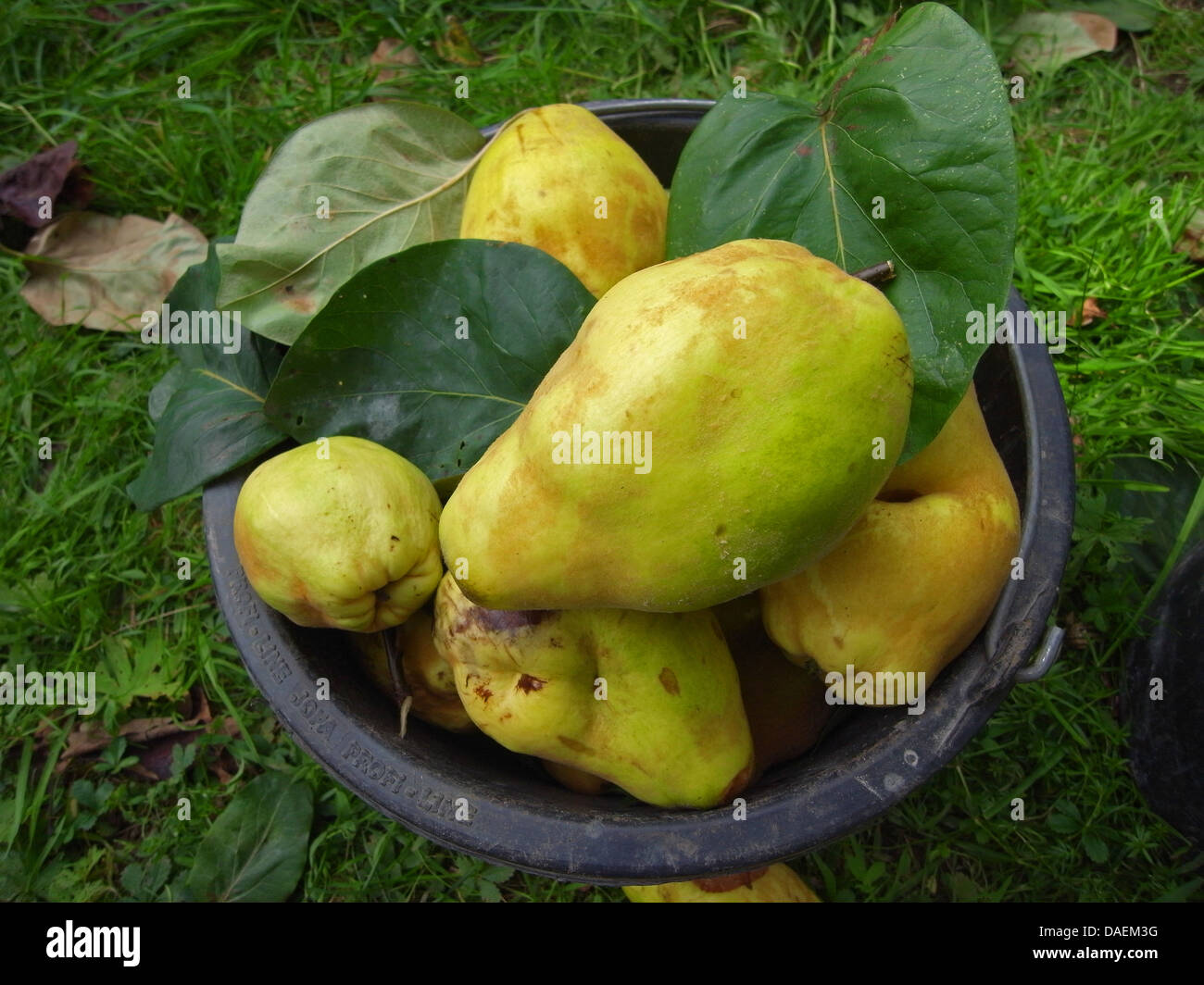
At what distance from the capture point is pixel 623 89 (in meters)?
1.96

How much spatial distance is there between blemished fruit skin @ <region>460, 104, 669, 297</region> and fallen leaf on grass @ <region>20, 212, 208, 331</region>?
97 centimetres

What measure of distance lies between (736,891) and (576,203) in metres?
0.87

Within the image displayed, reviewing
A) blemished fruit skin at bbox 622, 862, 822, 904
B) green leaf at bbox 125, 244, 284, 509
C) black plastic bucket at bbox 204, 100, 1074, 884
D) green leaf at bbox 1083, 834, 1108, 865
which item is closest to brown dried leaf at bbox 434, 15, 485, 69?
green leaf at bbox 125, 244, 284, 509

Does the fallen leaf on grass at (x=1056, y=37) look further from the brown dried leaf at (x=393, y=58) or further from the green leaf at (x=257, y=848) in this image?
the green leaf at (x=257, y=848)

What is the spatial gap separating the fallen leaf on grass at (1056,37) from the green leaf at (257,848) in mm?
1877

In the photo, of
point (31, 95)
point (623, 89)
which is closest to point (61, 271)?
point (31, 95)

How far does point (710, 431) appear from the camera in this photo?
0.78 metres

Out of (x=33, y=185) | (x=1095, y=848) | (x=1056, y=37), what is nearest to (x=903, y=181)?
(x=1095, y=848)

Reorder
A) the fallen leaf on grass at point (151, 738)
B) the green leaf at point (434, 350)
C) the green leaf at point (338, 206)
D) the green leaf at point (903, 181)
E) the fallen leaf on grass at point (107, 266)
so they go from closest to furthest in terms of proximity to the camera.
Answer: the green leaf at point (903, 181), the green leaf at point (434, 350), the green leaf at point (338, 206), the fallen leaf on grass at point (151, 738), the fallen leaf on grass at point (107, 266)

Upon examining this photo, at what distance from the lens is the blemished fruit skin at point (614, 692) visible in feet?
3.21

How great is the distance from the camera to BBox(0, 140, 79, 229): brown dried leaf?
190cm

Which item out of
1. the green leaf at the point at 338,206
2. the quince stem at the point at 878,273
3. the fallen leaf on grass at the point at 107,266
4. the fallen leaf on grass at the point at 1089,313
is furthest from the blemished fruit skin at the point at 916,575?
the fallen leaf on grass at the point at 107,266

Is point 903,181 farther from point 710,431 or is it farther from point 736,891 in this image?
point 736,891

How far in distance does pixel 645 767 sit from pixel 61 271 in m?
1.57
